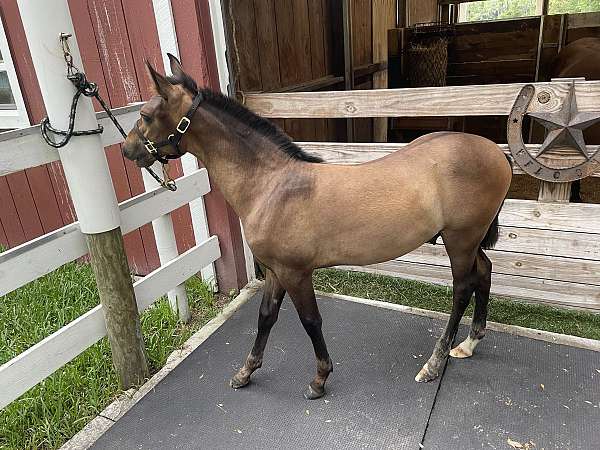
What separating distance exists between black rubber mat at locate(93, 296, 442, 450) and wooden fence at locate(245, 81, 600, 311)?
0.62m

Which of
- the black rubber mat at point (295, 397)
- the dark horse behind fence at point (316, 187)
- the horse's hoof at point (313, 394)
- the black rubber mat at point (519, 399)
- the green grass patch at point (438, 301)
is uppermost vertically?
the dark horse behind fence at point (316, 187)

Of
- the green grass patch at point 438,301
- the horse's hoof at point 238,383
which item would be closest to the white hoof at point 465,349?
the green grass patch at point 438,301

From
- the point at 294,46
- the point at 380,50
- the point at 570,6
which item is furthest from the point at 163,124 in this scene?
the point at 570,6

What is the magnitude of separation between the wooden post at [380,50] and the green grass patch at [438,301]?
2.70m

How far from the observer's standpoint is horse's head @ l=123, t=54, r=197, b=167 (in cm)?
180

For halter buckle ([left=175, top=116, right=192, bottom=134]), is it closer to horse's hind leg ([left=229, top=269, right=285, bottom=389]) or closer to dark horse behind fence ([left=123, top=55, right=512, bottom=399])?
dark horse behind fence ([left=123, top=55, right=512, bottom=399])

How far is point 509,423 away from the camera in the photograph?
1998mm

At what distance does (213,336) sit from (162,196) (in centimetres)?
88

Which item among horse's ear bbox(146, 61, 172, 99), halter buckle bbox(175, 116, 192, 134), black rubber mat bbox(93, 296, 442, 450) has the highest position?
horse's ear bbox(146, 61, 172, 99)

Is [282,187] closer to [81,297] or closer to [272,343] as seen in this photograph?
[272,343]

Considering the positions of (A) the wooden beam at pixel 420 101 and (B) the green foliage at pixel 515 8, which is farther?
(B) the green foliage at pixel 515 8

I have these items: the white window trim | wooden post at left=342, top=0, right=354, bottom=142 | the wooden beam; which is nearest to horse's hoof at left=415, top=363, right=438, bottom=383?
the wooden beam

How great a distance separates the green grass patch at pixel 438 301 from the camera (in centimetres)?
268

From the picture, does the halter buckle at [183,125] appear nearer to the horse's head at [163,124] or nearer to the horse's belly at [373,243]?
the horse's head at [163,124]
